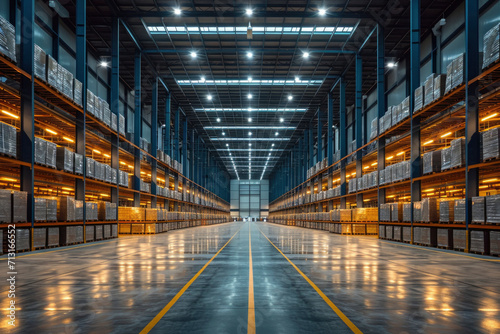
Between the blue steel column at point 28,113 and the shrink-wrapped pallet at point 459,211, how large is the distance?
13973 mm

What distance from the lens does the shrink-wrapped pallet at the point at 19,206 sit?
37.6 ft

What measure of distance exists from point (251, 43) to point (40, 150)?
16346 mm

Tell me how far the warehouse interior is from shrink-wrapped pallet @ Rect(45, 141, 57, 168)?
2.5 inches

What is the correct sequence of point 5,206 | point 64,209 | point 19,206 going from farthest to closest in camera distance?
point 64,209 < point 19,206 < point 5,206

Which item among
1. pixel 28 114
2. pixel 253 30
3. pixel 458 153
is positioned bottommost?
pixel 458 153

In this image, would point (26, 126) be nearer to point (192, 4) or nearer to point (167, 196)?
point (192, 4)

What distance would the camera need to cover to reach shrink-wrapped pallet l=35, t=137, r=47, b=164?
13.0 m

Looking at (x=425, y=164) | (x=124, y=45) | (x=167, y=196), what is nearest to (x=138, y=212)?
(x=167, y=196)

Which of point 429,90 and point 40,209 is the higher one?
point 429,90

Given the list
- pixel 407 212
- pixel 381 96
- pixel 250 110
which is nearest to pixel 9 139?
pixel 407 212

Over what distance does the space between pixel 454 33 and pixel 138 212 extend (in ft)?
67.1

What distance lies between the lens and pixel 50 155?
546 inches

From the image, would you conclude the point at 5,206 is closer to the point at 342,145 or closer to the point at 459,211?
the point at 459,211

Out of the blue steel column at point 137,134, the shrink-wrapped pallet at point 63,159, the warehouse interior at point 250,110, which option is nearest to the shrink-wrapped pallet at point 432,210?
the warehouse interior at point 250,110
